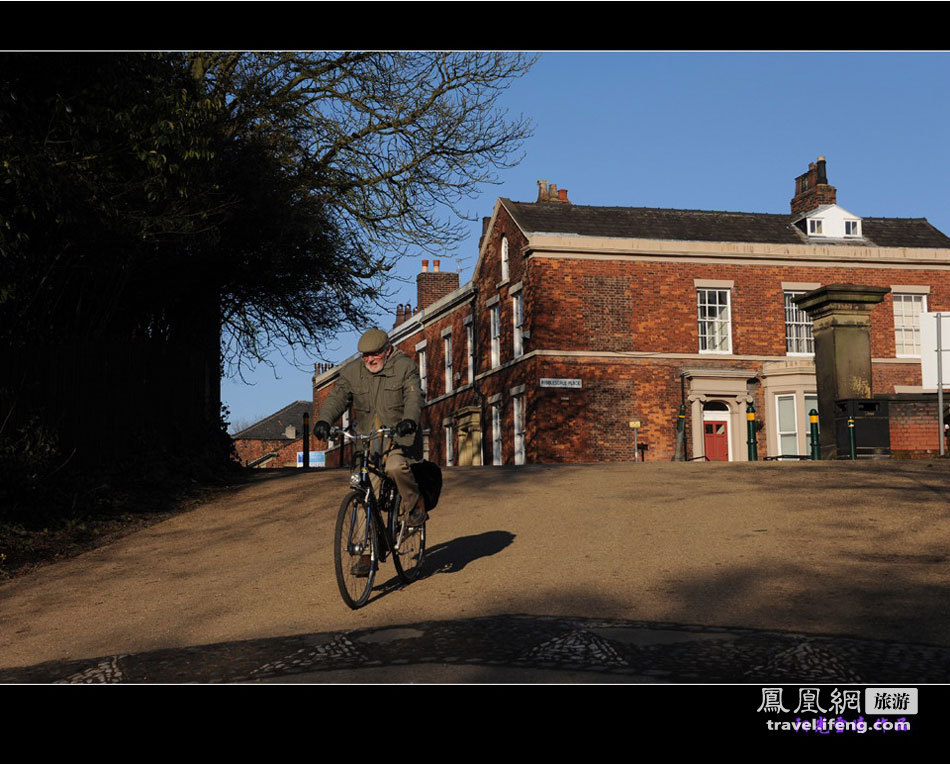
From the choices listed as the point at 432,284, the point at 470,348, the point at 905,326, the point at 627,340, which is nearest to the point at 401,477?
the point at 627,340

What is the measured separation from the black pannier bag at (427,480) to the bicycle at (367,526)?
29cm

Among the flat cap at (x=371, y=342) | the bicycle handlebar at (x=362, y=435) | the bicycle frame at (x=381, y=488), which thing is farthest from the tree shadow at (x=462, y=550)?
the flat cap at (x=371, y=342)

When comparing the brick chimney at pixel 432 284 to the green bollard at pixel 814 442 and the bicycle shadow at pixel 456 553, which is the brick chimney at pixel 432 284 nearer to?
the green bollard at pixel 814 442

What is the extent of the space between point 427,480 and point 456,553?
134 centimetres

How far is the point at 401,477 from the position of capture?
Result: 27.9ft

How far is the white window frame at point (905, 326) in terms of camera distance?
35281mm

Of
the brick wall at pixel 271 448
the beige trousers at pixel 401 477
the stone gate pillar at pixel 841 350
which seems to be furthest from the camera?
the brick wall at pixel 271 448

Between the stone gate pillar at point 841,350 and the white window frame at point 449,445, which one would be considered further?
the white window frame at point 449,445

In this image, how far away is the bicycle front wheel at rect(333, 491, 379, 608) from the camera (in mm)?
7863

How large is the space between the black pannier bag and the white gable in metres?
31.5

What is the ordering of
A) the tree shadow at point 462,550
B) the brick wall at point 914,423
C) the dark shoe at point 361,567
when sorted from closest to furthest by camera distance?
the dark shoe at point 361,567 < the tree shadow at point 462,550 < the brick wall at point 914,423

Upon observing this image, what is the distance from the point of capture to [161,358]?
16578mm

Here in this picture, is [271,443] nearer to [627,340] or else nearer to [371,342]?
[627,340]

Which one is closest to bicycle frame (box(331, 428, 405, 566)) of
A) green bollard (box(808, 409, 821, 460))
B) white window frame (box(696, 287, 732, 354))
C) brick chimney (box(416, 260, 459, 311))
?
green bollard (box(808, 409, 821, 460))
